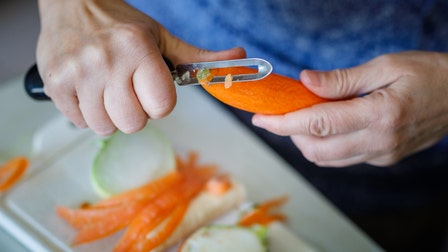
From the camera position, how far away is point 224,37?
3.75 ft

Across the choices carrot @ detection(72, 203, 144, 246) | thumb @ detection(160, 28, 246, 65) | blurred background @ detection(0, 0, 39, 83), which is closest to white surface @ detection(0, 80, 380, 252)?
carrot @ detection(72, 203, 144, 246)

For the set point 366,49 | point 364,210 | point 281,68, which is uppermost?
point 366,49

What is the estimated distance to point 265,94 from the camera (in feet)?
2.47

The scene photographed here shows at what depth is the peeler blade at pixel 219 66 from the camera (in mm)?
685

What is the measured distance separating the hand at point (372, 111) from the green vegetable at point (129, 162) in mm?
324

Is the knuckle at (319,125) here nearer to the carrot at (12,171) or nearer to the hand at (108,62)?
the hand at (108,62)

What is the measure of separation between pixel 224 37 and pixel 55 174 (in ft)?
1.63

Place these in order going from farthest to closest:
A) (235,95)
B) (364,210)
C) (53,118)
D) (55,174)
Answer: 1. (364,210)
2. (53,118)
3. (55,174)
4. (235,95)

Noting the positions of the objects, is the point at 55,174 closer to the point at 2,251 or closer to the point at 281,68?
the point at 2,251

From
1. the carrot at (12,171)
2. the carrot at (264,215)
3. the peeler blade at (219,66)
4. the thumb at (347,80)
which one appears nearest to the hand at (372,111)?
the thumb at (347,80)

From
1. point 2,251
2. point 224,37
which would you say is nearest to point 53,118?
point 2,251

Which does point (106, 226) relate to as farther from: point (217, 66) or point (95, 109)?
point (217, 66)

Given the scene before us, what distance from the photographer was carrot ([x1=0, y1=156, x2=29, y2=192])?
103 centimetres

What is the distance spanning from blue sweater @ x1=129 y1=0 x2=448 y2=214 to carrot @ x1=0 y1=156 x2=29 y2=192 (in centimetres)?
49
